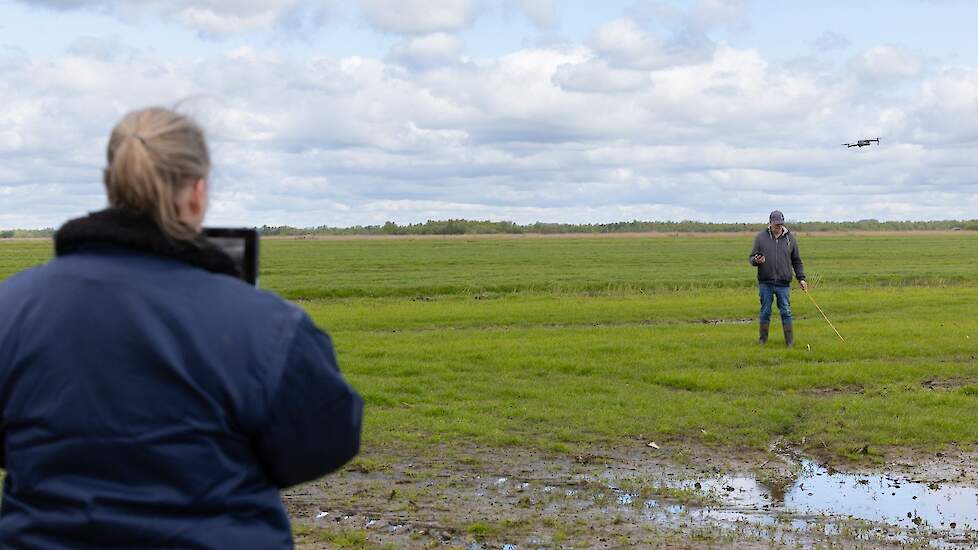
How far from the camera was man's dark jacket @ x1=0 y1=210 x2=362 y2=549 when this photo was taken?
2279 millimetres

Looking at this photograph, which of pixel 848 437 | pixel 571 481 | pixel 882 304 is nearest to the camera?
pixel 571 481

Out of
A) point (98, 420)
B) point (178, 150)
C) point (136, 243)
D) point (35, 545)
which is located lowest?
point (35, 545)

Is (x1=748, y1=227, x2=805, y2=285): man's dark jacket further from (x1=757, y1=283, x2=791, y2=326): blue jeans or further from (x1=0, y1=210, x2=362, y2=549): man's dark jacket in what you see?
(x1=0, y1=210, x2=362, y2=549): man's dark jacket

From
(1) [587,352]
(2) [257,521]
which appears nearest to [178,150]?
(2) [257,521]

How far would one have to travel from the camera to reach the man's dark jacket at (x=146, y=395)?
228cm

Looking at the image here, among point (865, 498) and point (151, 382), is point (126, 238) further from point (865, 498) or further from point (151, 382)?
point (865, 498)

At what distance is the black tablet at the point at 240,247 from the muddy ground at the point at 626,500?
4652mm

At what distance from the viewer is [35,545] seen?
2293 millimetres

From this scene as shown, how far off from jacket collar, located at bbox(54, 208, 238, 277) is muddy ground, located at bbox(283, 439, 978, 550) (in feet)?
16.1

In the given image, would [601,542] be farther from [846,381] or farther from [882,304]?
[882,304]

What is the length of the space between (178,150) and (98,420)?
60 centimetres

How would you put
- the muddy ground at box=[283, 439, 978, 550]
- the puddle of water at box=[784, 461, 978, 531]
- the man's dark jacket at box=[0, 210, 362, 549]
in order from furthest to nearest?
the puddle of water at box=[784, 461, 978, 531]
the muddy ground at box=[283, 439, 978, 550]
the man's dark jacket at box=[0, 210, 362, 549]

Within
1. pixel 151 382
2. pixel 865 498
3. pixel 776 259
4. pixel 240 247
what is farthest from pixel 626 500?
pixel 776 259

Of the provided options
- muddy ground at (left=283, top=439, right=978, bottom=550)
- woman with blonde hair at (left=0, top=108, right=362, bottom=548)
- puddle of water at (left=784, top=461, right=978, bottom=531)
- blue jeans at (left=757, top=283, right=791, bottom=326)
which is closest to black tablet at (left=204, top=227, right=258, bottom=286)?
woman with blonde hair at (left=0, top=108, right=362, bottom=548)
